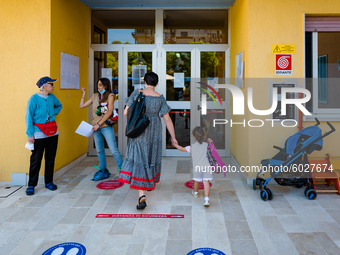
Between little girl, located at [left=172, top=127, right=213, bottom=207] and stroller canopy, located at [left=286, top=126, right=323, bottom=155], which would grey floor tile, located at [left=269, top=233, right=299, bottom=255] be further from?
stroller canopy, located at [left=286, top=126, right=323, bottom=155]

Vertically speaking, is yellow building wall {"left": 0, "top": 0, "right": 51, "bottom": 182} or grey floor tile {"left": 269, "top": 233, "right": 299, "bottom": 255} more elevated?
yellow building wall {"left": 0, "top": 0, "right": 51, "bottom": 182}

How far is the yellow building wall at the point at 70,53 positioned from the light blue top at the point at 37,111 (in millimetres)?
613

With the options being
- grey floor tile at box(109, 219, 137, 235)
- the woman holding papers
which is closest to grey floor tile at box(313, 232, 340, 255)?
grey floor tile at box(109, 219, 137, 235)

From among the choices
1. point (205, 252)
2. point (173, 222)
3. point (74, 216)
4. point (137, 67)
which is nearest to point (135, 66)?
point (137, 67)

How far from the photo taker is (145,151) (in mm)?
4051

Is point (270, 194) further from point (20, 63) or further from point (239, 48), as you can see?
point (20, 63)

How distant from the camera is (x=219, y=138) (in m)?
7.04

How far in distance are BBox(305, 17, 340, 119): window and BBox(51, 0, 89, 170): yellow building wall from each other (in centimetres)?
385

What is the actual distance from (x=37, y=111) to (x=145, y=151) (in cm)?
166

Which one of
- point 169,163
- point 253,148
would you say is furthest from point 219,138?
point 253,148

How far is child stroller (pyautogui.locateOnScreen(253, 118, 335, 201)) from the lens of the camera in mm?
4348

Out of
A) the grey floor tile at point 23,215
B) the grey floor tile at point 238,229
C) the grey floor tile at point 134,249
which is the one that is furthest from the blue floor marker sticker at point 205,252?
the grey floor tile at point 23,215

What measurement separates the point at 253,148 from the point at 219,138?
1.99m

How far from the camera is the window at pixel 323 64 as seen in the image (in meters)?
5.08
